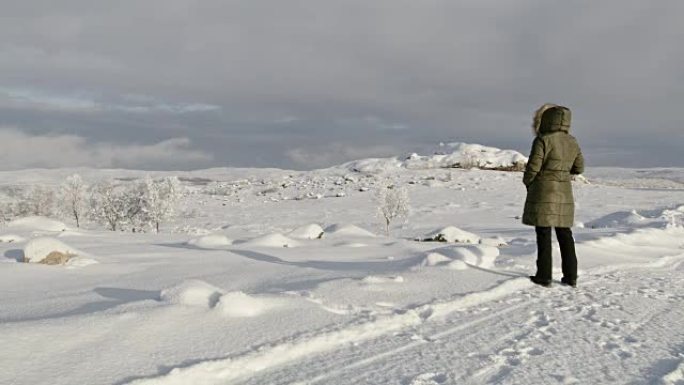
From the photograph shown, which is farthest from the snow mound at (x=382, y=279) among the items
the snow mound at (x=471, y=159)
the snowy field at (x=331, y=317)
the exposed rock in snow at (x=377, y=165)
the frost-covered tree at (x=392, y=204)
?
the exposed rock in snow at (x=377, y=165)

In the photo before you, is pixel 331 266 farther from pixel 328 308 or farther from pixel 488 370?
pixel 488 370

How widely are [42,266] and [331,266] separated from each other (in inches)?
142

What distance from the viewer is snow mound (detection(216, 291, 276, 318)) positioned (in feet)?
14.1

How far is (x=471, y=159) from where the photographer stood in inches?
2667

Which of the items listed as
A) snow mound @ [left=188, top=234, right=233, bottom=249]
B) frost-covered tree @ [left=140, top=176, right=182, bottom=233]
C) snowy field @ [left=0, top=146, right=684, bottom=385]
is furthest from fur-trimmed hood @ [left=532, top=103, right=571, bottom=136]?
frost-covered tree @ [left=140, top=176, right=182, bottom=233]

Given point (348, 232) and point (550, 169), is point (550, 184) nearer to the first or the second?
point (550, 169)

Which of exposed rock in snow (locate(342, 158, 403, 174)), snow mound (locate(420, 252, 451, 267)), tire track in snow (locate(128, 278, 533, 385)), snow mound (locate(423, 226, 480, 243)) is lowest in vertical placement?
snow mound (locate(423, 226, 480, 243))

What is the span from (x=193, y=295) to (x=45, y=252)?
3.36m

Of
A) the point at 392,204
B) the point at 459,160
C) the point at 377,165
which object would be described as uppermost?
the point at 459,160

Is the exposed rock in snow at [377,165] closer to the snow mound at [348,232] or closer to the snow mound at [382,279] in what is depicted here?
the snow mound at [348,232]

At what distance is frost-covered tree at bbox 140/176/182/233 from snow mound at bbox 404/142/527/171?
41.6 m

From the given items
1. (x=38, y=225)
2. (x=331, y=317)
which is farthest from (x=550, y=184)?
(x=38, y=225)

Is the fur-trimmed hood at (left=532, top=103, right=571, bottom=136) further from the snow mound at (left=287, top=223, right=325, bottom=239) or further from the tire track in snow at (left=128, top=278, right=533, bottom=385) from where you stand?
the snow mound at (left=287, top=223, right=325, bottom=239)

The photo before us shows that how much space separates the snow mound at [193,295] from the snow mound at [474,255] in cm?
369
